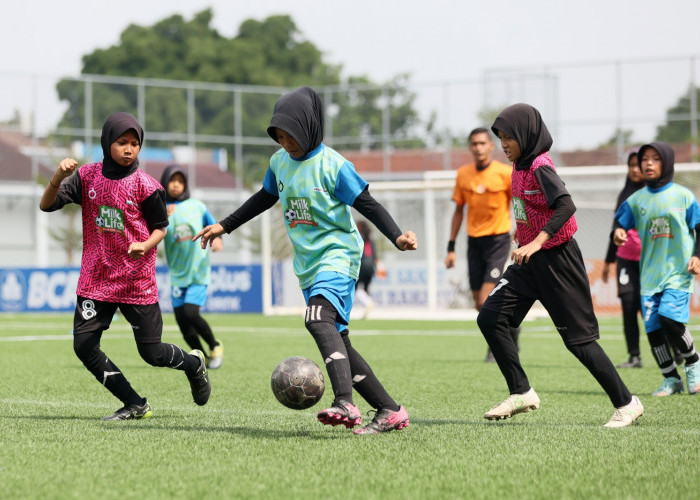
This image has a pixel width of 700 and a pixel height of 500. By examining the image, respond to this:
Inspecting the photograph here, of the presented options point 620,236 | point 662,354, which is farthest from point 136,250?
point 662,354

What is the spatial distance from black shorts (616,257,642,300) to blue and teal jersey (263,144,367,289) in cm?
597

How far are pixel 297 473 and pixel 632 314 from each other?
24.6ft

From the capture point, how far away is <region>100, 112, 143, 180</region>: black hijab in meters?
6.78

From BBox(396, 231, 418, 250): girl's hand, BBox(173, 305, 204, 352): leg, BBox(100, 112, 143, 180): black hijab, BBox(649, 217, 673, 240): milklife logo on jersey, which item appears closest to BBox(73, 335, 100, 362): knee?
BBox(100, 112, 143, 180): black hijab

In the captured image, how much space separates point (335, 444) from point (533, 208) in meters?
2.05

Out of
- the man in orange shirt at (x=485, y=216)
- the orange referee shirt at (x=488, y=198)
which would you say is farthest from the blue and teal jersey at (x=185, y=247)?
the orange referee shirt at (x=488, y=198)

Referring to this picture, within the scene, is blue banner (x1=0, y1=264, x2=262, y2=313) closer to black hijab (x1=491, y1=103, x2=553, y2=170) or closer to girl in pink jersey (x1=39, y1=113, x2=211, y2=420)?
girl in pink jersey (x1=39, y1=113, x2=211, y2=420)

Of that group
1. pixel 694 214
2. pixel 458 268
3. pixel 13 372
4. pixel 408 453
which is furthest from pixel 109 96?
pixel 408 453

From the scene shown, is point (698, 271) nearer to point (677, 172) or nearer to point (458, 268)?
point (677, 172)

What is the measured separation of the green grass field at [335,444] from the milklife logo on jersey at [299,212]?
49.7 inches

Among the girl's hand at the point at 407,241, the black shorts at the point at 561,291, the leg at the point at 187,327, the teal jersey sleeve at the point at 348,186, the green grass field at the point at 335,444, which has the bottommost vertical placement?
the green grass field at the point at 335,444

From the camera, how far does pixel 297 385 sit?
6133 mm

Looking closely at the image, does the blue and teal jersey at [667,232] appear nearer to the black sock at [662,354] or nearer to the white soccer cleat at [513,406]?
the black sock at [662,354]

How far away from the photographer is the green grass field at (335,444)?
4621 mm
